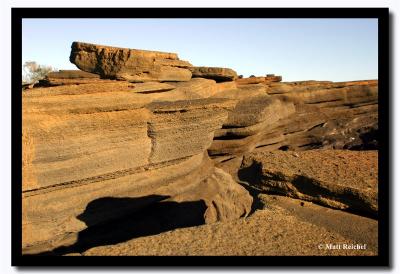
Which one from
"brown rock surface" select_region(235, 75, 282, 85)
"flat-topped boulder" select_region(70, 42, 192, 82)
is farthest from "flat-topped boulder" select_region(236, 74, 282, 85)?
"flat-topped boulder" select_region(70, 42, 192, 82)

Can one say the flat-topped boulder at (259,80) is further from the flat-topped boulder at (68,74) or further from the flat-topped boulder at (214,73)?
the flat-topped boulder at (68,74)

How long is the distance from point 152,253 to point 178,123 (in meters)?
4.21

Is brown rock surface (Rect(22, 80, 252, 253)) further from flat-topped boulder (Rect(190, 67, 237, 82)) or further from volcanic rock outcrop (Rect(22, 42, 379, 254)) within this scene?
flat-topped boulder (Rect(190, 67, 237, 82))

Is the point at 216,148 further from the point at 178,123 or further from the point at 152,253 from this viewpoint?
the point at 152,253

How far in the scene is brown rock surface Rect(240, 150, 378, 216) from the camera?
6.44 metres

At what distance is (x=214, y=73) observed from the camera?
527 inches

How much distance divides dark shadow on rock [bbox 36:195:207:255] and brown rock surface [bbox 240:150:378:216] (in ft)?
5.60

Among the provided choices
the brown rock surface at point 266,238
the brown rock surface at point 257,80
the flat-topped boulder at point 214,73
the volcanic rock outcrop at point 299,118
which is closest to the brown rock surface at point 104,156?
the brown rock surface at point 266,238

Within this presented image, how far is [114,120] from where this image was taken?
7.80 meters

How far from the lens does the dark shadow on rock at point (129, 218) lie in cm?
800

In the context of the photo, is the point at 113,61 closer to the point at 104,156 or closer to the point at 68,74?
the point at 68,74

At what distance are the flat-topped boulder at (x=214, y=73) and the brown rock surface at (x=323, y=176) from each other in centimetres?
511

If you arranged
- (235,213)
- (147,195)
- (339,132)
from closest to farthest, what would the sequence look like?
(235,213), (147,195), (339,132)

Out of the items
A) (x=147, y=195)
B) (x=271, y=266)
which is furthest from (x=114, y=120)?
(x=271, y=266)
